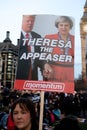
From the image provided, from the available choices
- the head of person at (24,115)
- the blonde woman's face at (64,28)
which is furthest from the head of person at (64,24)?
the head of person at (24,115)

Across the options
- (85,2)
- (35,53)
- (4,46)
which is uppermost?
(85,2)

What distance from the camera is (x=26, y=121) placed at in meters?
3.17

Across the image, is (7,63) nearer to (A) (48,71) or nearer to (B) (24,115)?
(A) (48,71)

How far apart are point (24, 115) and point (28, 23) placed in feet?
15.1

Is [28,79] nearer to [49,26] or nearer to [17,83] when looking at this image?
[17,83]

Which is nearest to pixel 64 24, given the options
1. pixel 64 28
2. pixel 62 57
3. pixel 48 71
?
pixel 64 28

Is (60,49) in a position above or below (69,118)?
above

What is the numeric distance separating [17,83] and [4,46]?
8629cm

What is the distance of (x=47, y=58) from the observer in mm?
7422

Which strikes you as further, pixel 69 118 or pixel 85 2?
pixel 85 2

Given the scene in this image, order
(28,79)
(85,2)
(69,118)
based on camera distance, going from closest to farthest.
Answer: (69,118) → (28,79) → (85,2)

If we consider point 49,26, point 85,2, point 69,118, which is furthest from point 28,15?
point 85,2

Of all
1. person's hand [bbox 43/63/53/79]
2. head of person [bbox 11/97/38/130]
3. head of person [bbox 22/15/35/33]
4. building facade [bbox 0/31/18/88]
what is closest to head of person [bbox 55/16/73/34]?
head of person [bbox 22/15/35/33]

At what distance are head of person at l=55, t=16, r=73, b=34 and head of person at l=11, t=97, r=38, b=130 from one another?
4.41m
